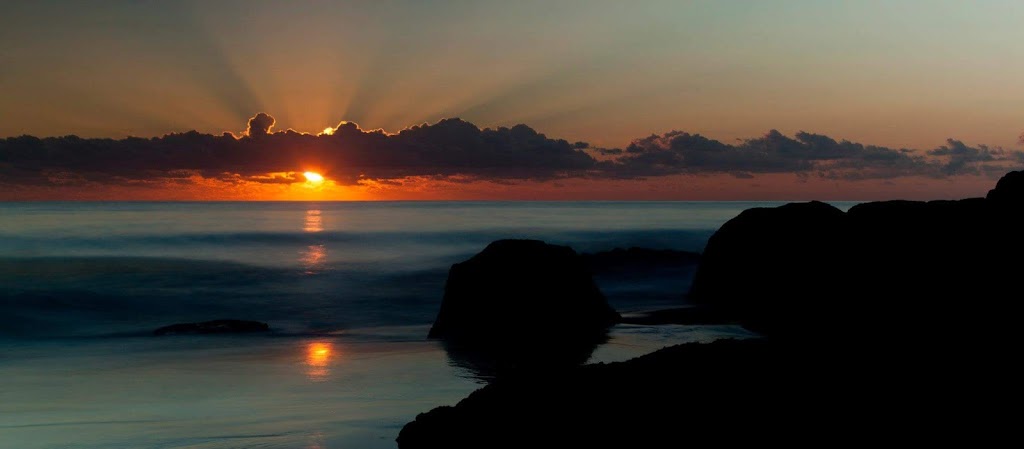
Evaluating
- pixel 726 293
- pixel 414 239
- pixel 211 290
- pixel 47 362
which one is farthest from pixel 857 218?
pixel 414 239

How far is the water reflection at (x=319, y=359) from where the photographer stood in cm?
1495

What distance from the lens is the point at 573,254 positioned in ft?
62.8

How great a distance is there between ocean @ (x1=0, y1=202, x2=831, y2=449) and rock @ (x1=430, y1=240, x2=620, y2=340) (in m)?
0.77

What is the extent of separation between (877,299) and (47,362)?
15.5m

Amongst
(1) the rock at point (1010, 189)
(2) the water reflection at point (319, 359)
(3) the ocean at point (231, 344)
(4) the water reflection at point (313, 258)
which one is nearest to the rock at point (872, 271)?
(1) the rock at point (1010, 189)

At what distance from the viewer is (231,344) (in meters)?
19.3

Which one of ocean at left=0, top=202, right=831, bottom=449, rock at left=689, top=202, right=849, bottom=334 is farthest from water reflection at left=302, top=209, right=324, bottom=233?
rock at left=689, top=202, right=849, bottom=334

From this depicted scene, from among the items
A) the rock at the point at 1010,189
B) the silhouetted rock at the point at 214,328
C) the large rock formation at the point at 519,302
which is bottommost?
the silhouetted rock at the point at 214,328

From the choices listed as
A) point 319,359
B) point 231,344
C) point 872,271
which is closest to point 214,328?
point 231,344

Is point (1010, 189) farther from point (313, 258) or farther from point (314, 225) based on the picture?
point (314, 225)

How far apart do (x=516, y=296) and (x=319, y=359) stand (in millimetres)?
3929

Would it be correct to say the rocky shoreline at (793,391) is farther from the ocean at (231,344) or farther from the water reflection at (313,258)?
the water reflection at (313,258)

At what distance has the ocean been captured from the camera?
10.8 meters

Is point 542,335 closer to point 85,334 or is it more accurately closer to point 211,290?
point 85,334
